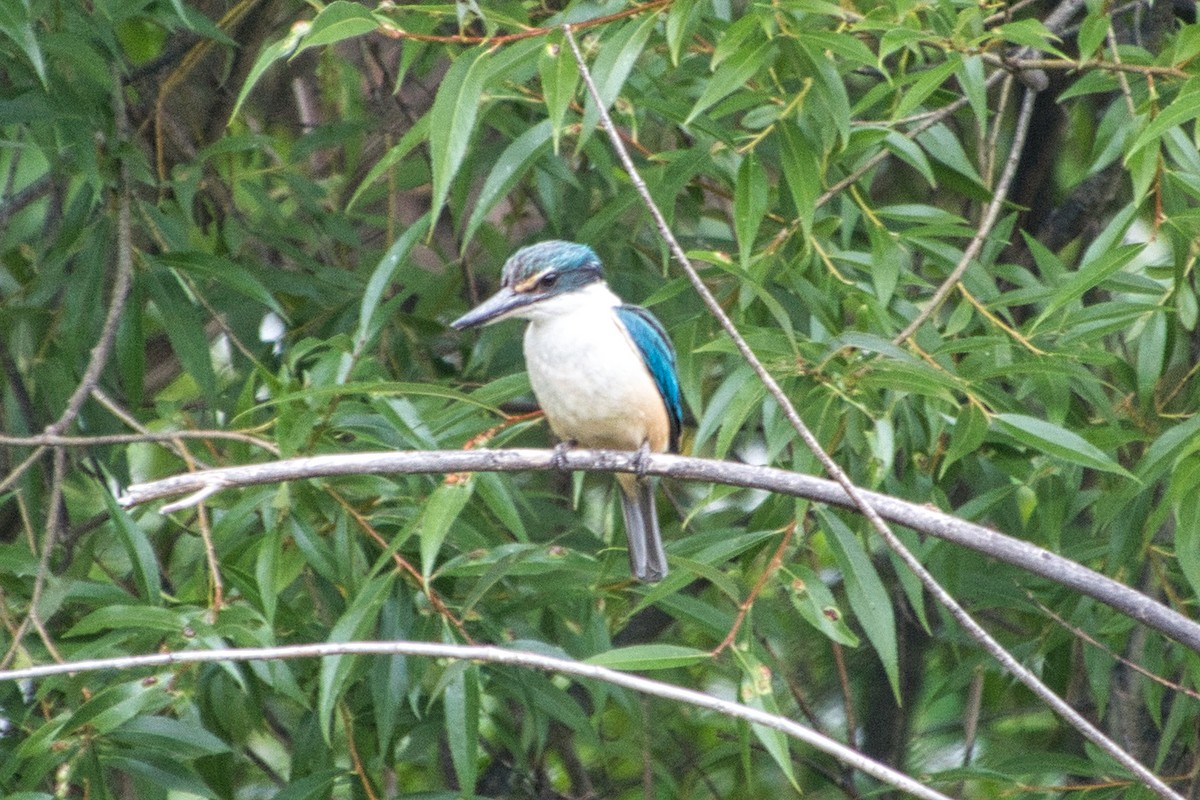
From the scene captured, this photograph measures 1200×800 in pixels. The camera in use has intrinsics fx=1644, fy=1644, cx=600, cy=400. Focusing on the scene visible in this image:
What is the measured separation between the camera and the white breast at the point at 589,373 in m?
3.95

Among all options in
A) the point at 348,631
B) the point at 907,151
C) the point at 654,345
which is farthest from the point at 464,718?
the point at 907,151

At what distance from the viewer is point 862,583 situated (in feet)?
10.8

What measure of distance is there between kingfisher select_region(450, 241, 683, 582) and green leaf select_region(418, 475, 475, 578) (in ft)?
2.40

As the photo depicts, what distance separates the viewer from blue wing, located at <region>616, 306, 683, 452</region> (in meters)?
4.08

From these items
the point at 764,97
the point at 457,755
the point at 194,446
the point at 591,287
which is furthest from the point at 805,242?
the point at 194,446

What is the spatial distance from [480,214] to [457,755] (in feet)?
3.70

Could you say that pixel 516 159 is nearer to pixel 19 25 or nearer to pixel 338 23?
pixel 338 23

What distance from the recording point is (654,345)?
4.14 m

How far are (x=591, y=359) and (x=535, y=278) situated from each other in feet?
0.78

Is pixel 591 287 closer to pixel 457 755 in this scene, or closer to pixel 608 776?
pixel 457 755

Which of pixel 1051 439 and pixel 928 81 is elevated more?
pixel 928 81

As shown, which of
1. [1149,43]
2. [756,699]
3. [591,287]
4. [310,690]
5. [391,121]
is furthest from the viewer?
[391,121]

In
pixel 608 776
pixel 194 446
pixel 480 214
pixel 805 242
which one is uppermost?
pixel 480 214

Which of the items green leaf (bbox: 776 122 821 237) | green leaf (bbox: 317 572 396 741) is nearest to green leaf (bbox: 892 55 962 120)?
green leaf (bbox: 776 122 821 237)
